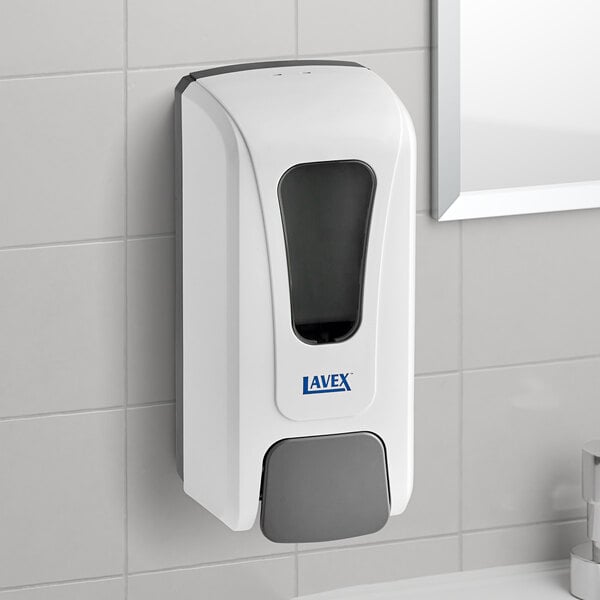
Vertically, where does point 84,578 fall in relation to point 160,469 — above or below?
below

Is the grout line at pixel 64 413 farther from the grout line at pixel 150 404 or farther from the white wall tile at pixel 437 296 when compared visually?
the white wall tile at pixel 437 296

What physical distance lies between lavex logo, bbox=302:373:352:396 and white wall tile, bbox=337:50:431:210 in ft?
1.06

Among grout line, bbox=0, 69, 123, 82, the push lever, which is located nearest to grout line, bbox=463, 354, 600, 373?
the push lever

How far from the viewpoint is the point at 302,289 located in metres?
1.35

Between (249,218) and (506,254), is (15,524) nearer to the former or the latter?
(249,218)

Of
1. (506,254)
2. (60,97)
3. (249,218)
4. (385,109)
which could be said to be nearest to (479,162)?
(506,254)

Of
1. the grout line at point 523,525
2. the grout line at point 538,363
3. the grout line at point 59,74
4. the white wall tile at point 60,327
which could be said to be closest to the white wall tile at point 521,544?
the grout line at point 523,525

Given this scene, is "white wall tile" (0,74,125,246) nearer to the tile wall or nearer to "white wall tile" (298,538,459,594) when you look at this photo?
the tile wall

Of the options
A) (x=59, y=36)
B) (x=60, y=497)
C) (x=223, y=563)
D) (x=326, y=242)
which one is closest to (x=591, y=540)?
(x=223, y=563)

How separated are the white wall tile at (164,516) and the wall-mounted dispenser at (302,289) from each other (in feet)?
0.50

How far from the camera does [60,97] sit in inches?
56.0

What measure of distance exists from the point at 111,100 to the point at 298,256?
0.30m

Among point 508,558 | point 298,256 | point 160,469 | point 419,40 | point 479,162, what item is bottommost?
point 508,558

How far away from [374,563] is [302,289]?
473 millimetres
